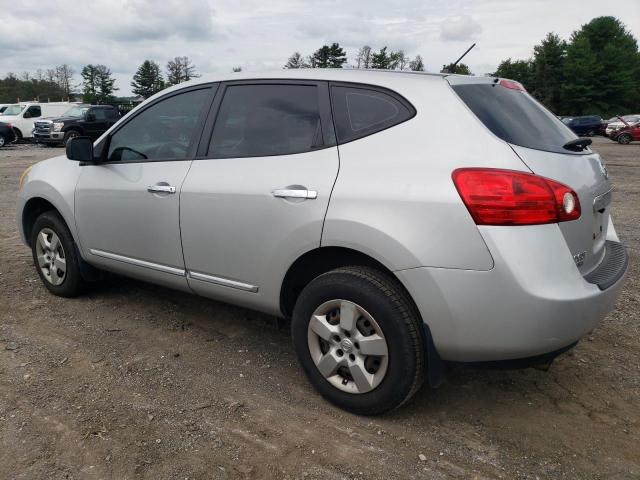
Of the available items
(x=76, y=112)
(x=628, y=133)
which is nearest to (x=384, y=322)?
(x=76, y=112)

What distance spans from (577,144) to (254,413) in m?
2.18

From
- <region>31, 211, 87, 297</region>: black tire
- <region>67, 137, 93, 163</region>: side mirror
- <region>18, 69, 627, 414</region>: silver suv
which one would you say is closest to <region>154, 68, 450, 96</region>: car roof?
<region>18, 69, 627, 414</region>: silver suv

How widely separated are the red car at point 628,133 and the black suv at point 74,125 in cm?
2405

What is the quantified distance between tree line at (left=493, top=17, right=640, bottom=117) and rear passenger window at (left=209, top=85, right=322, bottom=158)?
213 ft

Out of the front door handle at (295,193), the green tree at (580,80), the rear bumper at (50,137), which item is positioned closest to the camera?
the front door handle at (295,193)

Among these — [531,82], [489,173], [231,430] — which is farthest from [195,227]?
[531,82]

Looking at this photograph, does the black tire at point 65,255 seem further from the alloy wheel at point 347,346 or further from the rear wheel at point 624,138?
the rear wheel at point 624,138

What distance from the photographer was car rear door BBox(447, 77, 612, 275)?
8.10 feet

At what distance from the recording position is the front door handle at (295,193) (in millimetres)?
2762

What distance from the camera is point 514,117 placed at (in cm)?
267

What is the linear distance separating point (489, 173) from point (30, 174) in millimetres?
Result: 3810

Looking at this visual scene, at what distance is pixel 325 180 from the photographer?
9.02ft

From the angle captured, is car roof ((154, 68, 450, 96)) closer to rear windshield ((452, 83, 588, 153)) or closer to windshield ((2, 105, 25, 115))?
rear windshield ((452, 83, 588, 153))

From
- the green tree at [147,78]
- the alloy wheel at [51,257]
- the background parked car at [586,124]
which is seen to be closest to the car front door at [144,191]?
the alloy wheel at [51,257]
